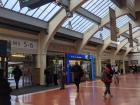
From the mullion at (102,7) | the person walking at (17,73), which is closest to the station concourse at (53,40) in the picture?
the mullion at (102,7)

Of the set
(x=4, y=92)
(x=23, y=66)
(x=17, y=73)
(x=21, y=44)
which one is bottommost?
(x=4, y=92)

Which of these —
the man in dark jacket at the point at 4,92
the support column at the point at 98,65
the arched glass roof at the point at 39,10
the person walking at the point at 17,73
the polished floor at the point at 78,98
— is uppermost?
the arched glass roof at the point at 39,10

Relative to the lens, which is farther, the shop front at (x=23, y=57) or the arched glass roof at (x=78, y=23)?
the arched glass roof at (x=78, y=23)

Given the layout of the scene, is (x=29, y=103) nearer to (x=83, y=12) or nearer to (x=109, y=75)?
(x=109, y=75)

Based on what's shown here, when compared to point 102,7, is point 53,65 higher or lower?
lower

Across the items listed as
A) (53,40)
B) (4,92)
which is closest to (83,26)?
(53,40)

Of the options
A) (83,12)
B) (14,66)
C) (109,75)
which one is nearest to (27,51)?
(14,66)

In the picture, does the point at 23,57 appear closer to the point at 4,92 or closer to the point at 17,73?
the point at 17,73

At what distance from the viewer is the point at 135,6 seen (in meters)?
25.1

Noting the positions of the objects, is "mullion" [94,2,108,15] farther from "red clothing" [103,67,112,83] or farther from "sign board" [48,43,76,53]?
"red clothing" [103,67,112,83]

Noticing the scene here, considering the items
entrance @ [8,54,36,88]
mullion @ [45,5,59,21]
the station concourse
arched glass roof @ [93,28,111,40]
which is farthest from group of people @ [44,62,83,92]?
arched glass roof @ [93,28,111,40]

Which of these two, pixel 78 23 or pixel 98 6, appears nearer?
pixel 98 6

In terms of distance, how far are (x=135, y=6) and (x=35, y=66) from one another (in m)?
9.97

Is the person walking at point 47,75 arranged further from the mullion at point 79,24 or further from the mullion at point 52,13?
the mullion at point 79,24
